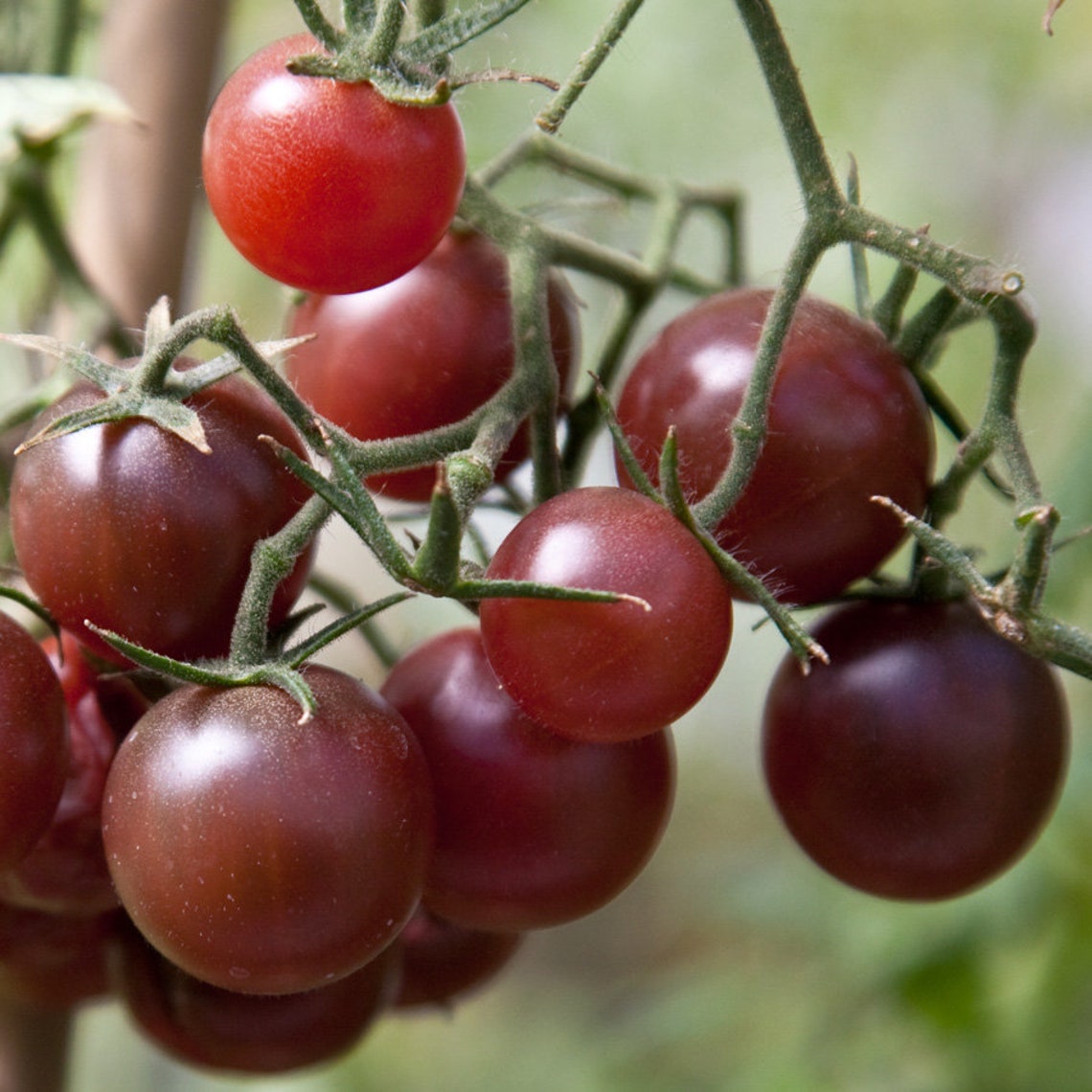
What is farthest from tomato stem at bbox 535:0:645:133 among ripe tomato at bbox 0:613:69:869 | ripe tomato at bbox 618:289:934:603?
ripe tomato at bbox 0:613:69:869

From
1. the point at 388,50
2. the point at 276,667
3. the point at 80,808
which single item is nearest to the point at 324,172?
the point at 388,50

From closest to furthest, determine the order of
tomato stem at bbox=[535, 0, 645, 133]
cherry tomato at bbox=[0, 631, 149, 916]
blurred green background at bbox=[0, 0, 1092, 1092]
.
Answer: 1. tomato stem at bbox=[535, 0, 645, 133]
2. cherry tomato at bbox=[0, 631, 149, 916]
3. blurred green background at bbox=[0, 0, 1092, 1092]

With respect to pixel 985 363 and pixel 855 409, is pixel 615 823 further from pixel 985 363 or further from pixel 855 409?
pixel 985 363

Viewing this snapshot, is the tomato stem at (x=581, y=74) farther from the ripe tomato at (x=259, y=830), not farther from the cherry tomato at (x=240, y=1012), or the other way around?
the cherry tomato at (x=240, y=1012)

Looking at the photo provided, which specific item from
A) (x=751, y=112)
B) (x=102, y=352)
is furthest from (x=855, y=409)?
(x=751, y=112)

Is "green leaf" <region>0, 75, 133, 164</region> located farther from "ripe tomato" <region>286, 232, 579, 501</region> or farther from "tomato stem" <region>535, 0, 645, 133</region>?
"tomato stem" <region>535, 0, 645, 133</region>

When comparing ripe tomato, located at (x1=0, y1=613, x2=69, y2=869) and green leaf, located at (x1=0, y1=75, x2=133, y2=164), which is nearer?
Answer: ripe tomato, located at (x1=0, y1=613, x2=69, y2=869)

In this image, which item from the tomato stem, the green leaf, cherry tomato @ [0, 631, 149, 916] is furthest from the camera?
the green leaf
